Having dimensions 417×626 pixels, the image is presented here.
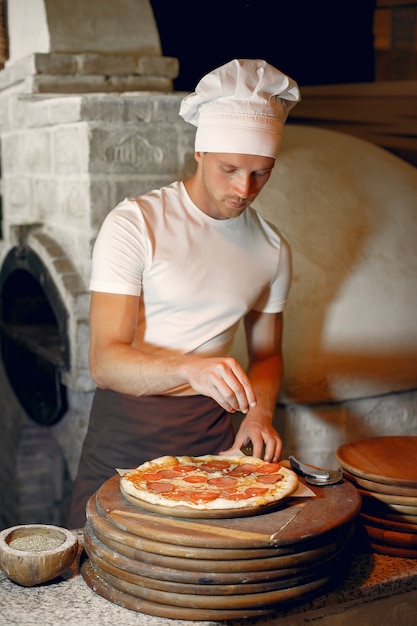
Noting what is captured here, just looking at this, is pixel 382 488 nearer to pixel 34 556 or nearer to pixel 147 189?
pixel 34 556

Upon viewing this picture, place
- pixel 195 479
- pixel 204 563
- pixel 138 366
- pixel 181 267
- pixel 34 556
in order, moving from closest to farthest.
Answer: pixel 204 563 → pixel 34 556 → pixel 195 479 → pixel 138 366 → pixel 181 267

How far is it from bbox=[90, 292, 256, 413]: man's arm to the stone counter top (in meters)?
0.45

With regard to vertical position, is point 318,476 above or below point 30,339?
above

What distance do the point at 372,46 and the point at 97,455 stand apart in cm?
396

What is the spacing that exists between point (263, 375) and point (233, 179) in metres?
0.66

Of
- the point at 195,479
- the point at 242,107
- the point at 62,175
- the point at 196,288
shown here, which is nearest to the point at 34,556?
the point at 195,479

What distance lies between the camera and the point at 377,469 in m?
2.09

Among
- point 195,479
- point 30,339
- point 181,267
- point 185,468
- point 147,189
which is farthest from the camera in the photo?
point 30,339

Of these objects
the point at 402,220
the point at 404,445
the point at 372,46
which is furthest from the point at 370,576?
the point at 372,46

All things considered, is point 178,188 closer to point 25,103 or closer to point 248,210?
point 248,210

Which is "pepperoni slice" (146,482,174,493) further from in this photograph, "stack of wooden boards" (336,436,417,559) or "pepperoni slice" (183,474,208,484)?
"stack of wooden boards" (336,436,417,559)

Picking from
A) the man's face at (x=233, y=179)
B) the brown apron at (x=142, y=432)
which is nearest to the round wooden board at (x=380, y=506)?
the brown apron at (x=142, y=432)

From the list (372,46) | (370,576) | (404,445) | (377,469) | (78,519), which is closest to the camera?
(370,576)

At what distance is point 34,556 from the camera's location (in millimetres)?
1768
